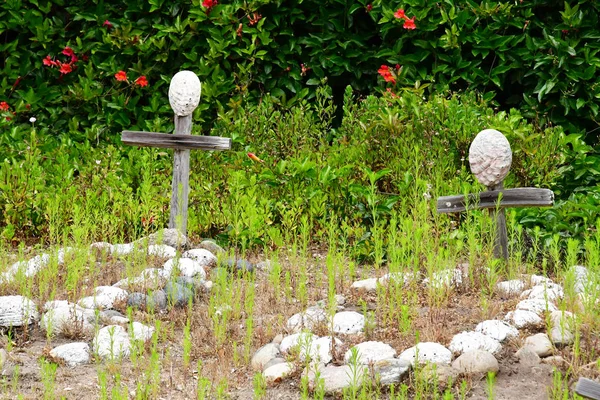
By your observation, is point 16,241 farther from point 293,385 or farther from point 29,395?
point 293,385

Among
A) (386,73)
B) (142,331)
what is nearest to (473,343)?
(142,331)

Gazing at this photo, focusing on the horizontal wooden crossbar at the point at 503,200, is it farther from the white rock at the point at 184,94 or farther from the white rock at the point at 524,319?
the white rock at the point at 184,94

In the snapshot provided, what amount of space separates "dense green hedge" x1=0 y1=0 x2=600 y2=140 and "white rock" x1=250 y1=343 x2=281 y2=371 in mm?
3909

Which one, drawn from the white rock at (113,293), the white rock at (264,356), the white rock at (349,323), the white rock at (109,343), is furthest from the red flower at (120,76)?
the white rock at (264,356)

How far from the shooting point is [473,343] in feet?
12.8

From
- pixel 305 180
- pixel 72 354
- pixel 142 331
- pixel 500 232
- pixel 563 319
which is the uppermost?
pixel 305 180

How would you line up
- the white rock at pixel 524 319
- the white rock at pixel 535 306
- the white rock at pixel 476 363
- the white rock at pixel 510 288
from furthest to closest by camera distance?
the white rock at pixel 510 288 → the white rock at pixel 535 306 → the white rock at pixel 524 319 → the white rock at pixel 476 363

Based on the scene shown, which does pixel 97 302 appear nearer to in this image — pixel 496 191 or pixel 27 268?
pixel 27 268

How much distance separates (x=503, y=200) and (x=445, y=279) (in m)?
0.53

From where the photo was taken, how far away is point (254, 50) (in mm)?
8164

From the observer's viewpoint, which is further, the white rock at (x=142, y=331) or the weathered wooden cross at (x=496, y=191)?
the weathered wooden cross at (x=496, y=191)

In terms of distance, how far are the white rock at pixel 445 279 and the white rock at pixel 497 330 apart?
0.38m

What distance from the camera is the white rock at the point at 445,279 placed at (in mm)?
4444

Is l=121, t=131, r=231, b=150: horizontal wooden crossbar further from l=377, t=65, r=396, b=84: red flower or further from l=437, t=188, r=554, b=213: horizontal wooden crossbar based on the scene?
l=377, t=65, r=396, b=84: red flower
